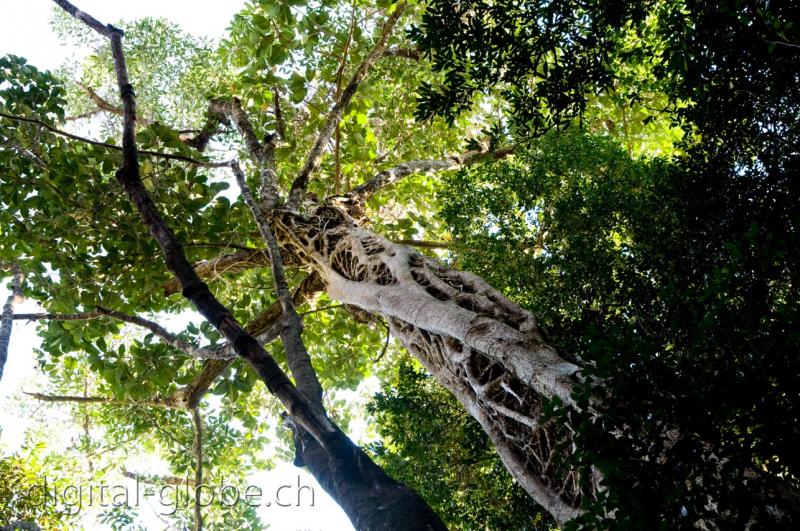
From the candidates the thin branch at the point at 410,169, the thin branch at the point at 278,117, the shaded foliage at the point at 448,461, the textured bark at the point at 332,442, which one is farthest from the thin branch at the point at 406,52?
the textured bark at the point at 332,442

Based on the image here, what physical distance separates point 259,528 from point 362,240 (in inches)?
217

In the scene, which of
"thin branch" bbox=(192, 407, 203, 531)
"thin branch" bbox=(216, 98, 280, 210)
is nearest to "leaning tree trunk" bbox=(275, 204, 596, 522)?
"thin branch" bbox=(216, 98, 280, 210)

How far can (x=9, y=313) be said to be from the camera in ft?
15.6

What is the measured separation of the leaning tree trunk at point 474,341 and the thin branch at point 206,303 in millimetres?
1041

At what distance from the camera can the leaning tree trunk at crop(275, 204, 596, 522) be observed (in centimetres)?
358

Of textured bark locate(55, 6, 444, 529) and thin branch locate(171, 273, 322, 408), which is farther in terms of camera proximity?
thin branch locate(171, 273, 322, 408)

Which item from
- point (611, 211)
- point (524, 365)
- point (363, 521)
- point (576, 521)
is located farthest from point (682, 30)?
point (363, 521)

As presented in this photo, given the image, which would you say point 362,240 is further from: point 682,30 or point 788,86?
point 788,86

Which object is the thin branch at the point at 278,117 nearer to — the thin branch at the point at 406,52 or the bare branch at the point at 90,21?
the thin branch at the point at 406,52

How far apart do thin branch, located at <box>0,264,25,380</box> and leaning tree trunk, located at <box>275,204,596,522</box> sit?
8.96ft

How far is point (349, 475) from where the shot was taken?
105 inches

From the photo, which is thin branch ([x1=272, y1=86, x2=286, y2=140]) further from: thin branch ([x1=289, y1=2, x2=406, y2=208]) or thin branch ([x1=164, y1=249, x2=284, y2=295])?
thin branch ([x1=164, y1=249, x2=284, y2=295])

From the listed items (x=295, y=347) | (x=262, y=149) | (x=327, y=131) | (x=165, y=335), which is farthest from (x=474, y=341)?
(x=262, y=149)

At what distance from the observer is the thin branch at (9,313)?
427cm
